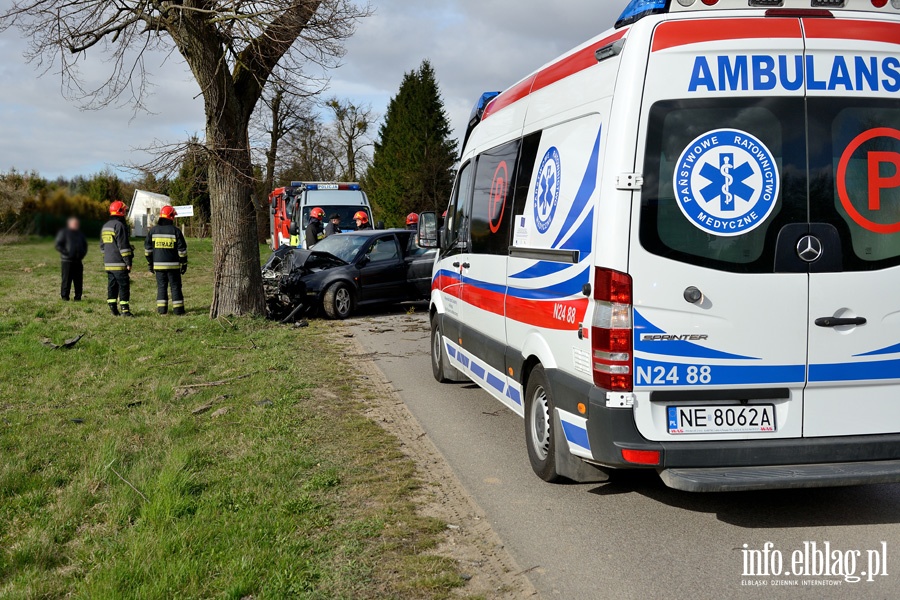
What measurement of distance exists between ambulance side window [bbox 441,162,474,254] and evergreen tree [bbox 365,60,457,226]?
42424mm

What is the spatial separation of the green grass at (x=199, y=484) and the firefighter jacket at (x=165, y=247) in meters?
3.80


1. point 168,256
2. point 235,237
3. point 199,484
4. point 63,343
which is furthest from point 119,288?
point 199,484

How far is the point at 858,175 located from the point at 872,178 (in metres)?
0.07

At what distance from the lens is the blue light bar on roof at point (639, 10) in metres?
4.23

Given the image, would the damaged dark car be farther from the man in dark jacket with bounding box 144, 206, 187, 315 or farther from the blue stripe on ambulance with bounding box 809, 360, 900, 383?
the blue stripe on ambulance with bounding box 809, 360, 900, 383

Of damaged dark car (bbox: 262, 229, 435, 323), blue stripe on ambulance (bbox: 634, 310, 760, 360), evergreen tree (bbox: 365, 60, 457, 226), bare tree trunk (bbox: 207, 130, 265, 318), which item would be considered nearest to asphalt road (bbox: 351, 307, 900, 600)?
blue stripe on ambulance (bbox: 634, 310, 760, 360)

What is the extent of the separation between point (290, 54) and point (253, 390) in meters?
6.46

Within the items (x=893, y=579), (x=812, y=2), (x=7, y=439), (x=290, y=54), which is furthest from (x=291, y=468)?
(x=290, y=54)

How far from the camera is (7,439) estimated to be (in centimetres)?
638

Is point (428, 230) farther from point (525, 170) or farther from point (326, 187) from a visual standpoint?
point (326, 187)

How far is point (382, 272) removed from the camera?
1522 cm

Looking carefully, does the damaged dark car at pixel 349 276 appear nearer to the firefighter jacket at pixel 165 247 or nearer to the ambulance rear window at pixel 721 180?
the firefighter jacket at pixel 165 247

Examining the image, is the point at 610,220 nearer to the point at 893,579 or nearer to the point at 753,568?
the point at 753,568

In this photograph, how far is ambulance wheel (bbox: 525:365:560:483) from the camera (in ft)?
16.7
